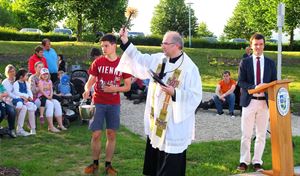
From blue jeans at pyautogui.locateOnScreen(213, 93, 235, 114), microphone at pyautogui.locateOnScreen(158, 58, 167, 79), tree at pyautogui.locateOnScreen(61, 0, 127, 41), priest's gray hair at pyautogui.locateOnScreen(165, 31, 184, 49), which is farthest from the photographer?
tree at pyautogui.locateOnScreen(61, 0, 127, 41)

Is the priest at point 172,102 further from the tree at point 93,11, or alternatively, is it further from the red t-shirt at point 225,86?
the tree at point 93,11

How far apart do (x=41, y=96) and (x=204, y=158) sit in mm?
4001

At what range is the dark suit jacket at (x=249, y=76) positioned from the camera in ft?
22.6

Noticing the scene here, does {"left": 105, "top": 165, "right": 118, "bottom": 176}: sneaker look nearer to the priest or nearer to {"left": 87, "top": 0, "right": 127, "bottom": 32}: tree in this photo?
the priest

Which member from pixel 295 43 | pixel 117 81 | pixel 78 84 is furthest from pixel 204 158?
pixel 295 43

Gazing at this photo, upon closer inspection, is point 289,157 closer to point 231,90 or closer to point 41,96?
point 41,96

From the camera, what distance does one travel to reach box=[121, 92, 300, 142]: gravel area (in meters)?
9.95

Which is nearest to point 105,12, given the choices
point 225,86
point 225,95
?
point 225,86

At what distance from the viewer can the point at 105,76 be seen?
20.9 ft

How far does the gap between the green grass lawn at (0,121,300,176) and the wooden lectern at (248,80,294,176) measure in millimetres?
927

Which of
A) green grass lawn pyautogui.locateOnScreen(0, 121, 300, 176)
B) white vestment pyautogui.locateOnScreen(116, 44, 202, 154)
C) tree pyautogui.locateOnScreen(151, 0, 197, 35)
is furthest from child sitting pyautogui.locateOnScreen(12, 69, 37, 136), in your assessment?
tree pyautogui.locateOnScreen(151, 0, 197, 35)

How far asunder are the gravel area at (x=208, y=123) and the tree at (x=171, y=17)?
4847cm

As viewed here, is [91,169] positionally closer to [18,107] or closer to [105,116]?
[105,116]

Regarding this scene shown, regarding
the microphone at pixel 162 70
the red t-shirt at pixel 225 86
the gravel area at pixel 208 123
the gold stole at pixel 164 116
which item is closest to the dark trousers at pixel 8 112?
the gravel area at pixel 208 123
